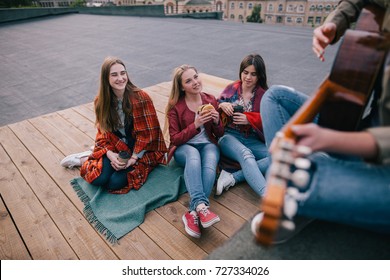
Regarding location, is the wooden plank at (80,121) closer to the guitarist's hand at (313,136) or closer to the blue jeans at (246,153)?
the blue jeans at (246,153)

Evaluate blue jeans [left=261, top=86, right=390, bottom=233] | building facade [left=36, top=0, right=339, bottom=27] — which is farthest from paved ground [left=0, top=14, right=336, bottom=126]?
building facade [left=36, top=0, right=339, bottom=27]

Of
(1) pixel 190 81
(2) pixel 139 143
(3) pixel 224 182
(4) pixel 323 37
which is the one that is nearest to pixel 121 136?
(2) pixel 139 143

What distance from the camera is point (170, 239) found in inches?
73.0

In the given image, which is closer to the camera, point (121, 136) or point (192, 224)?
point (192, 224)

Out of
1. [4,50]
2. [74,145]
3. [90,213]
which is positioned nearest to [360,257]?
[90,213]

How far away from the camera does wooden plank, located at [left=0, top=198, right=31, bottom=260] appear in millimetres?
1759

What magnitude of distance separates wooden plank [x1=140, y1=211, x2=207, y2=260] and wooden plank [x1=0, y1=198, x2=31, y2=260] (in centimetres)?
81

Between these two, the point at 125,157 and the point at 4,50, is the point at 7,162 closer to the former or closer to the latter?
the point at 125,157

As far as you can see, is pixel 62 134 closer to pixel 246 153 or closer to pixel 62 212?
pixel 62 212

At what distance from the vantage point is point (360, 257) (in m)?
1.21

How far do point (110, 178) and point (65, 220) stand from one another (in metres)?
0.49

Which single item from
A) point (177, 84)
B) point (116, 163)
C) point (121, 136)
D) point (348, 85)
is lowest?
point (116, 163)

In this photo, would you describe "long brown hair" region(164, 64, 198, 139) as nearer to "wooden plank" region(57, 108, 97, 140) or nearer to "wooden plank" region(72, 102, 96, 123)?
"wooden plank" region(57, 108, 97, 140)

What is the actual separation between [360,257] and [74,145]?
2829 mm
